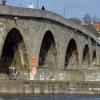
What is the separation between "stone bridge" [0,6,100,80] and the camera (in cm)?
5781

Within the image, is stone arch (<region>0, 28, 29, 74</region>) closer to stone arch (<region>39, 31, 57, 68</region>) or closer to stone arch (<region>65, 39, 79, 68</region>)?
stone arch (<region>39, 31, 57, 68</region>)

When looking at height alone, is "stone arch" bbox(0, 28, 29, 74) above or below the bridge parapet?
below

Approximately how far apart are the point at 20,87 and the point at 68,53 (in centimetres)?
3235

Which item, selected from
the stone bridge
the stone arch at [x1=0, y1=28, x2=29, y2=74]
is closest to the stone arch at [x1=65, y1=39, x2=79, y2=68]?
the stone bridge

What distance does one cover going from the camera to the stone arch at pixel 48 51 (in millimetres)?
67312

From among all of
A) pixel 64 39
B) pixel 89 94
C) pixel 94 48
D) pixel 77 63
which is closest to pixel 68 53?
pixel 77 63

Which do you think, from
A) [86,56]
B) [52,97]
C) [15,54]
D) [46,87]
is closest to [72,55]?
[86,56]

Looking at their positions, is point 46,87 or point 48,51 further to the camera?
point 48,51

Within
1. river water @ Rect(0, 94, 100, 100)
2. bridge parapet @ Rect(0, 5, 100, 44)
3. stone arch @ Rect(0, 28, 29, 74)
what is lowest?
river water @ Rect(0, 94, 100, 100)

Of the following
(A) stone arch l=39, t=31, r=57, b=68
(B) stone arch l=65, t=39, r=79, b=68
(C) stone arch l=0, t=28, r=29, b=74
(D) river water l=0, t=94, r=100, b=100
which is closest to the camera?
(D) river water l=0, t=94, r=100, b=100

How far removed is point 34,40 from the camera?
62000 millimetres

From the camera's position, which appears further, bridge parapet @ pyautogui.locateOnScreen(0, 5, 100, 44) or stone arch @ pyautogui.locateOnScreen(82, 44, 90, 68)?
stone arch @ pyautogui.locateOnScreen(82, 44, 90, 68)

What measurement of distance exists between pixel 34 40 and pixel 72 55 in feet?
61.7

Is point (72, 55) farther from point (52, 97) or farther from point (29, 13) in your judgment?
point (52, 97)
